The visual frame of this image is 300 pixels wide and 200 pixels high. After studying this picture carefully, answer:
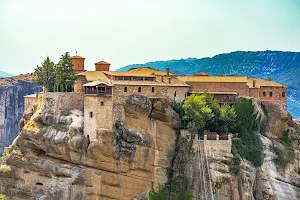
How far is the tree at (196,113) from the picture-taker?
54562 mm

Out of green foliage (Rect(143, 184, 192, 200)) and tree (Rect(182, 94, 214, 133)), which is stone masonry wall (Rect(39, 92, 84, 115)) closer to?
tree (Rect(182, 94, 214, 133))

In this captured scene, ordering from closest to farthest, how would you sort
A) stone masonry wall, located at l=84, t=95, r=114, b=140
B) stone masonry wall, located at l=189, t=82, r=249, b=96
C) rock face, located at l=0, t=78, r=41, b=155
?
stone masonry wall, located at l=84, t=95, r=114, b=140
stone masonry wall, located at l=189, t=82, r=249, b=96
rock face, located at l=0, t=78, r=41, b=155

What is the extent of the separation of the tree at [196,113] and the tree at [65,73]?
9.84m

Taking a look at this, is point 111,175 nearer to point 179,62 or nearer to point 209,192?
point 209,192

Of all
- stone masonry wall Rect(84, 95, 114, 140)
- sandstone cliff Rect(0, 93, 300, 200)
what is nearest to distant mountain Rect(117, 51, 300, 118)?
sandstone cliff Rect(0, 93, 300, 200)

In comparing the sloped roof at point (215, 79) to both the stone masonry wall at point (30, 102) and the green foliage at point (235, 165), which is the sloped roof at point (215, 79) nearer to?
the green foliage at point (235, 165)

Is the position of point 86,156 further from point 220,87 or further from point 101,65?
point 220,87

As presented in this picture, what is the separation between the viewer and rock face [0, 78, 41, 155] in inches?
4328

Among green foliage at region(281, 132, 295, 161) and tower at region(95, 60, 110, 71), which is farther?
tower at region(95, 60, 110, 71)

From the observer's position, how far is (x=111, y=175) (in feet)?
172

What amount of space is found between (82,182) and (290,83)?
82.5 metres

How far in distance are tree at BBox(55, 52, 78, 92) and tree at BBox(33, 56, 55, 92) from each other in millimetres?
2971

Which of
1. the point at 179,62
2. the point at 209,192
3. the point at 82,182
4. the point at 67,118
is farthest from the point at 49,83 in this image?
the point at 179,62

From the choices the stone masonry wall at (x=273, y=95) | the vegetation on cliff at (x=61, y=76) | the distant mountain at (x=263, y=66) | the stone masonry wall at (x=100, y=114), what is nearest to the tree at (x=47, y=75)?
the vegetation on cliff at (x=61, y=76)
